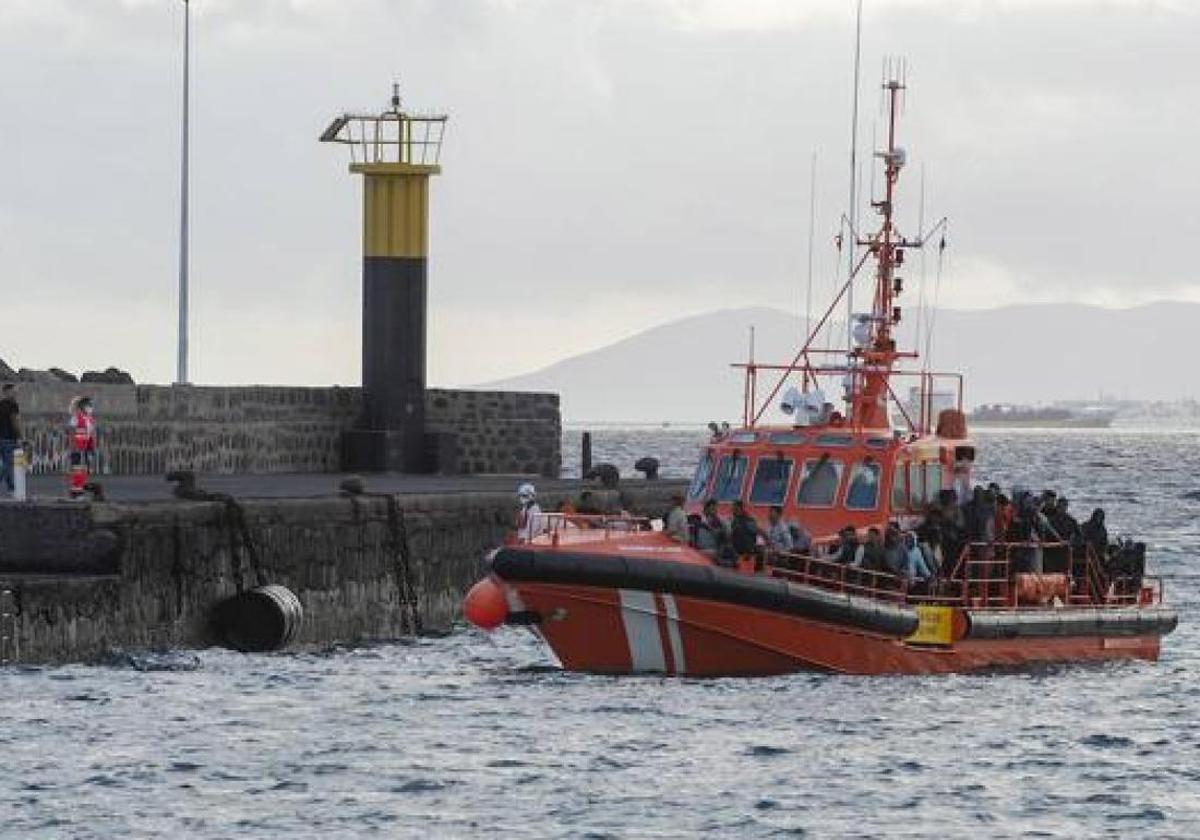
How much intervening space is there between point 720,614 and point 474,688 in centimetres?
285

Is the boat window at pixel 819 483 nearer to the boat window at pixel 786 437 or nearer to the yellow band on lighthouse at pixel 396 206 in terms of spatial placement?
the boat window at pixel 786 437

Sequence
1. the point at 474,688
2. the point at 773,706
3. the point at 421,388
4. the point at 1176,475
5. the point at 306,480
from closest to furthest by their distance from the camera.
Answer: the point at 773,706 < the point at 474,688 < the point at 306,480 < the point at 421,388 < the point at 1176,475

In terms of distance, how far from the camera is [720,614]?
26.0 meters

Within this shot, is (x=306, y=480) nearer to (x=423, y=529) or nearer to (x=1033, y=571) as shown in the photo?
(x=423, y=529)

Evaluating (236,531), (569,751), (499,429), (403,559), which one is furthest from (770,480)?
(499,429)

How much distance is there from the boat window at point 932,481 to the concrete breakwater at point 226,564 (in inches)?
246

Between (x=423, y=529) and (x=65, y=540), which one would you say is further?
(x=423, y=529)

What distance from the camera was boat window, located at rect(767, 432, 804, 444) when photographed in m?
28.5

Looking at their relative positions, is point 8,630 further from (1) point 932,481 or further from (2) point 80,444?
(1) point 932,481

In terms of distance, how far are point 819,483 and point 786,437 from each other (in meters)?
0.55

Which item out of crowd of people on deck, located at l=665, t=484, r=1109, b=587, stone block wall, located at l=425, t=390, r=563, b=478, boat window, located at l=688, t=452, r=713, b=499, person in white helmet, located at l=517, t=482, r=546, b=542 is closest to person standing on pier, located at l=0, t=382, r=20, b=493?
person in white helmet, located at l=517, t=482, r=546, b=542

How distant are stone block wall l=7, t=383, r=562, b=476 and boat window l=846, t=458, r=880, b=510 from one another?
11.9 m

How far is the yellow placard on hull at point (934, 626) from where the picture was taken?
27031mm

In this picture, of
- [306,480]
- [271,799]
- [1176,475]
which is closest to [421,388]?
[306,480]
